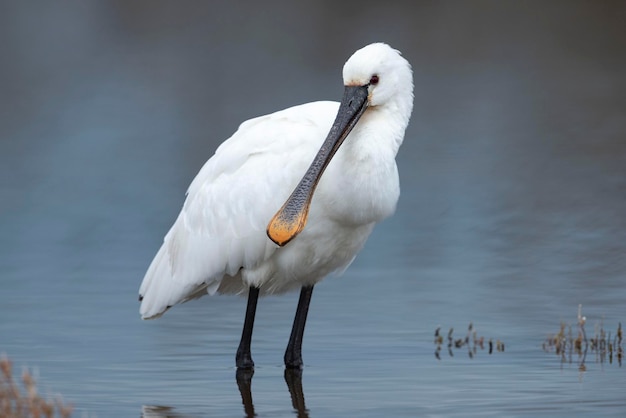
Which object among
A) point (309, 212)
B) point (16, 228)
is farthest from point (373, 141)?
point (16, 228)

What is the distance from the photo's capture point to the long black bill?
9.77 meters

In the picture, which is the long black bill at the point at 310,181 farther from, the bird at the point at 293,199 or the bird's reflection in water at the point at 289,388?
the bird's reflection in water at the point at 289,388

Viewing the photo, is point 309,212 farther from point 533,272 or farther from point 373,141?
point 533,272

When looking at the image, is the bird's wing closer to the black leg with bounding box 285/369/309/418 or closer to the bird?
the bird

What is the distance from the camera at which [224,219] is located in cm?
1066

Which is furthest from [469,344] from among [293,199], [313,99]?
[313,99]

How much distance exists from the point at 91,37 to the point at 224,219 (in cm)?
1959

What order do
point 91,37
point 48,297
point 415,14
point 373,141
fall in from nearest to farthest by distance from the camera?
point 373,141, point 48,297, point 91,37, point 415,14

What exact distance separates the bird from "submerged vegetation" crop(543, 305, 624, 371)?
133 centimetres

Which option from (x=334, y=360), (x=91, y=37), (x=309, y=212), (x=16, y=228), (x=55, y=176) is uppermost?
(x=91, y=37)

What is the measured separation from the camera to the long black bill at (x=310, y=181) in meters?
9.77

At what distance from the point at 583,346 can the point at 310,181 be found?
216 cm

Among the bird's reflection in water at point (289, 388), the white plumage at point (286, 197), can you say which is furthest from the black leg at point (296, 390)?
the white plumage at point (286, 197)

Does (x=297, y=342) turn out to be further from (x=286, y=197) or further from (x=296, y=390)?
(x=286, y=197)
